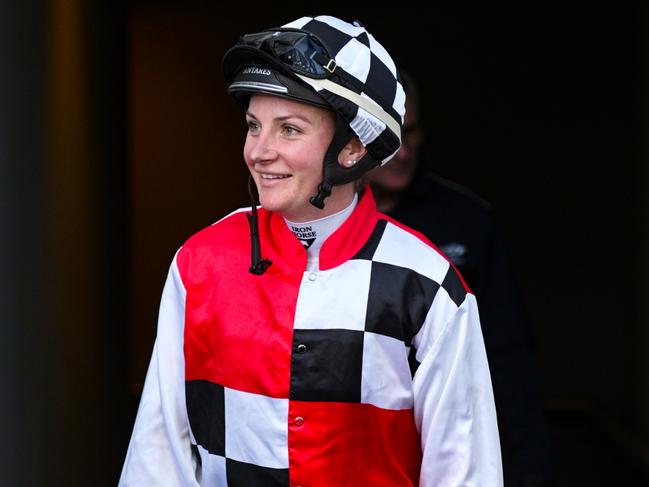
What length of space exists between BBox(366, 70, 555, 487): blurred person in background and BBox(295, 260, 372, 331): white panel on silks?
115cm

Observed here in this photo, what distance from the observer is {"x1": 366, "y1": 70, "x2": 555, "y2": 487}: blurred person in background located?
10.2 feet

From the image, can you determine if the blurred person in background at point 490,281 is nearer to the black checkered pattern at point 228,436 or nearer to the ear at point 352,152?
the ear at point 352,152

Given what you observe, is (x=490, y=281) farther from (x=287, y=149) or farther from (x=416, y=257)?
(x=287, y=149)

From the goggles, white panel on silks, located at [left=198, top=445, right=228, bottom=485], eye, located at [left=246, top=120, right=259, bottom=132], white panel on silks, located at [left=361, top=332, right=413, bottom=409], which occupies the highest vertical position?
the goggles

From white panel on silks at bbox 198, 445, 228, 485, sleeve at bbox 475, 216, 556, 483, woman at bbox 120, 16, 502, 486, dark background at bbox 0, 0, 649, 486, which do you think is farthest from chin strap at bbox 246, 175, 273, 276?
dark background at bbox 0, 0, 649, 486

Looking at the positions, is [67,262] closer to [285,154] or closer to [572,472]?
[285,154]

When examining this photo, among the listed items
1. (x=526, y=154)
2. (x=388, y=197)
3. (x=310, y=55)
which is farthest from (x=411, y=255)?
(x=526, y=154)

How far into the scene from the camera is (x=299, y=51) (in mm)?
1882

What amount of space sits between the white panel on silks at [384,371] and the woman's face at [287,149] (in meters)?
0.29

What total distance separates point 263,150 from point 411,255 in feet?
1.13

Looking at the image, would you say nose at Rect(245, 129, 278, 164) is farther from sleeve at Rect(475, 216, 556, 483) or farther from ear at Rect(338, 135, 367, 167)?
sleeve at Rect(475, 216, 556, 483)

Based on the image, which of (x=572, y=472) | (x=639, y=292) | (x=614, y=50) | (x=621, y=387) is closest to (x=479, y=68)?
(x=614, y=50)

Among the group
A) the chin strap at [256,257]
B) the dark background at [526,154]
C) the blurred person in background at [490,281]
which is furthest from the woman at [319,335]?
the dark background at [526,154]

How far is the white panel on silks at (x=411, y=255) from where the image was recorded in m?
1.98
